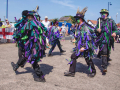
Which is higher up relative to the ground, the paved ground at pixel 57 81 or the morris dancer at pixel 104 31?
the morris dancer at pixel 104 31

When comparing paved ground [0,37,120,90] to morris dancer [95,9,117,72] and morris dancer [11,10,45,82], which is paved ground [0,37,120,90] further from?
morris dancer [95,9,117,72]

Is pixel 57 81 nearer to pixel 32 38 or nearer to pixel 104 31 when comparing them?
pixel 32 38

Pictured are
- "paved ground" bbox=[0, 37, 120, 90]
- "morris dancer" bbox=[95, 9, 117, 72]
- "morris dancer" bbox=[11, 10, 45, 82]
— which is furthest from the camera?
"morris dancer" bbox=[95, 9, 117, 72]

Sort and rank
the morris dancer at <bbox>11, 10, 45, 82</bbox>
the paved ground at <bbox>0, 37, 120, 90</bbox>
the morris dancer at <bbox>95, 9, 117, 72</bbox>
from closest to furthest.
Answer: the paved ground at <bbox>0, 37, 120, 90</bbox> < the morris dancer at <bbox>11, 10, 45, 82</bbox> < the morris dancer at <bbox>95, 9, 117, 72</bbox>

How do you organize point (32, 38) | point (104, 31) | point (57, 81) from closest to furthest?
point (32, 38), point (57, 81), point (104, 31)

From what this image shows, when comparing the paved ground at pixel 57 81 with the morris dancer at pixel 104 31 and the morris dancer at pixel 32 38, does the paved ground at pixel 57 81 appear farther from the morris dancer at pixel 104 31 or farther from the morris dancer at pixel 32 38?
the morris dancer at pixel 104 31

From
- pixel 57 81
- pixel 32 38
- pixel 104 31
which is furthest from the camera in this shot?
pixel 104 31

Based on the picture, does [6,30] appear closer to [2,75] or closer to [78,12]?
[2,75]

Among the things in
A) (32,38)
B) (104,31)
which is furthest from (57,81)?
(104,31)

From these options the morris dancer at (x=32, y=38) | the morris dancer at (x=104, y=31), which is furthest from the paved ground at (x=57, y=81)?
the morris dancer at (x=104, y=31)

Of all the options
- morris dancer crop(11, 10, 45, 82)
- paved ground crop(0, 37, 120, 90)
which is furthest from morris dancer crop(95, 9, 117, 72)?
→ morris dancer crop(11, 10, 45, 82)

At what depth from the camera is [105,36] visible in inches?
183

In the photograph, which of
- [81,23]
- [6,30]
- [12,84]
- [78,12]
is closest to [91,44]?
[81,23]

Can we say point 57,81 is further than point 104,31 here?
No
